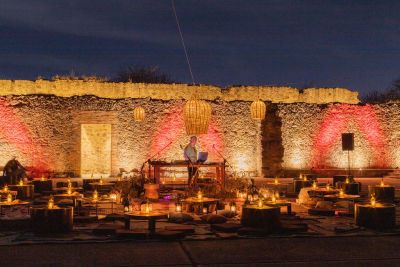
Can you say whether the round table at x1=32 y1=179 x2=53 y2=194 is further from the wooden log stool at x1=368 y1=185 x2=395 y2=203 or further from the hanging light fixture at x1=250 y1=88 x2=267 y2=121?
the hanging light fixture at x1=250 y1=88 x2=267 y2=121

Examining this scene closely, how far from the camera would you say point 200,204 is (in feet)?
34.1

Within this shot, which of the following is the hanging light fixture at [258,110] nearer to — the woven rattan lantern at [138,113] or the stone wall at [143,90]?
the stone wall at [143,90]

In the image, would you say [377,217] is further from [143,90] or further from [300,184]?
[143,90]

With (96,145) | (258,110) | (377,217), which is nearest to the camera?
(377,217)

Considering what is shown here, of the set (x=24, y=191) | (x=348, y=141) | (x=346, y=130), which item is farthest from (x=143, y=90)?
(x=24, y=191)

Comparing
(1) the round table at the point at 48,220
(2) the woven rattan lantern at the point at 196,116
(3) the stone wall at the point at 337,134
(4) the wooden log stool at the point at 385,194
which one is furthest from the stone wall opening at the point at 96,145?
(1) the round table at the point at 48,220

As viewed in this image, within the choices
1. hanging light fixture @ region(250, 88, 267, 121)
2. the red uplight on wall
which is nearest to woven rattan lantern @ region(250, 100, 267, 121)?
hanging light fixture @ region(250, 88, 267, 121)

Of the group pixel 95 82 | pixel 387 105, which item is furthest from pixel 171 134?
pixel 387 105

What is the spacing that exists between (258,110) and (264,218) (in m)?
12.2

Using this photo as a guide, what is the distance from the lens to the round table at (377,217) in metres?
8.69

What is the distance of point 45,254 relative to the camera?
6734 mm

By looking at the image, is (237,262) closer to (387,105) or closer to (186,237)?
(186,237)

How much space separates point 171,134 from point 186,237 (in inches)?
527

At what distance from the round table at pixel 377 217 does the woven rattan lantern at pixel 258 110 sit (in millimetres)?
11647
